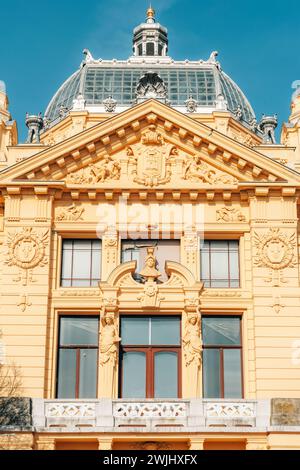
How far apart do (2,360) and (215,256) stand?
28.4 ft

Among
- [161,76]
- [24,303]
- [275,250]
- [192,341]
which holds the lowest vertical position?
[192,341]

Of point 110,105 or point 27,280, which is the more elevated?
point 110,105

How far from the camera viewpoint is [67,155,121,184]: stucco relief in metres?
33.1

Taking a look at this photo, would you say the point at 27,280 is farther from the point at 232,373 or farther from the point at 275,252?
the point at 275,252

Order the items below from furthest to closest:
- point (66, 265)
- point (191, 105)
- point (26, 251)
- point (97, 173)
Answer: point (191, 105)
point (97, 173)
point (66, 265)
point (26, 251)

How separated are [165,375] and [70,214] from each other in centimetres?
688

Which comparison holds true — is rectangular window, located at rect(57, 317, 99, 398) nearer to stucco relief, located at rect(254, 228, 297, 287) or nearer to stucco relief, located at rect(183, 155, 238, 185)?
stucco relief, located at rect(254, 228, 297, 287)

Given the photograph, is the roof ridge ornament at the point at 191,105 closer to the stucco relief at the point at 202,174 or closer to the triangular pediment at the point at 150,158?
the triangular pediment at the point at 150,158

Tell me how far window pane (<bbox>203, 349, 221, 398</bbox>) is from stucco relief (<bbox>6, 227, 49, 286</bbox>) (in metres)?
6.68

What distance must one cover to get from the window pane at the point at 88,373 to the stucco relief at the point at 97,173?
638cm

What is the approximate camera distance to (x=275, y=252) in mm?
31781

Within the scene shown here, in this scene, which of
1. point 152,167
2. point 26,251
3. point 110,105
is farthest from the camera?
point 110,105

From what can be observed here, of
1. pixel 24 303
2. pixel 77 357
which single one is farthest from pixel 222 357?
pixel 24 303

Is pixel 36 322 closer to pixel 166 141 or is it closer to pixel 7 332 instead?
pixel 7 332
